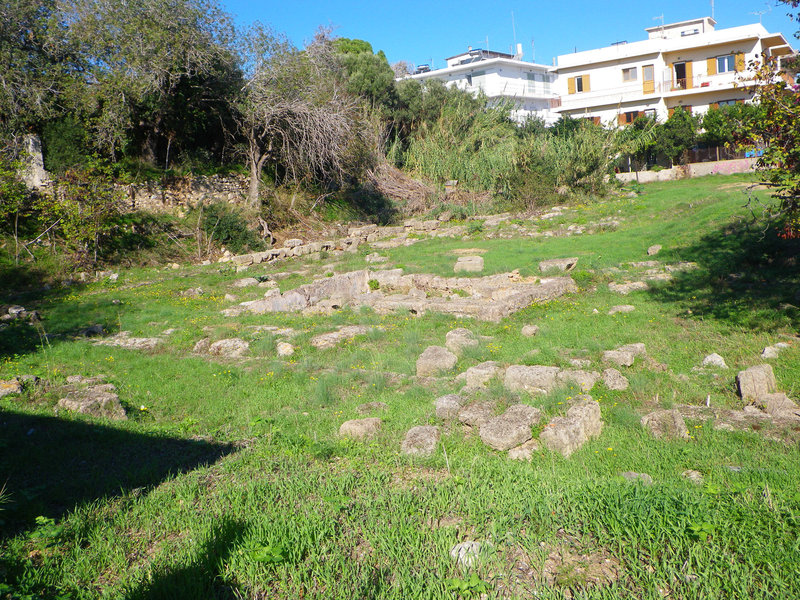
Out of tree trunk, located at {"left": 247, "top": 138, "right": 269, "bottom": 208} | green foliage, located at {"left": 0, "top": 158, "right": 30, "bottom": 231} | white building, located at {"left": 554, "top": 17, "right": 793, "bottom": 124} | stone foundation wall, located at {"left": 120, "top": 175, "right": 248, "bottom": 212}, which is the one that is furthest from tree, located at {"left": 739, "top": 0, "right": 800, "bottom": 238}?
white building, located at {"left": 554, "top": 17, "right": 793, "bottom": 124}

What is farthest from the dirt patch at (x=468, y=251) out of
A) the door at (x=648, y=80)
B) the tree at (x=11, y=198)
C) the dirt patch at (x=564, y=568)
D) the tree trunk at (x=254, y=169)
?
the door at (x=648, y=80)

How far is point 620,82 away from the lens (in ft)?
138

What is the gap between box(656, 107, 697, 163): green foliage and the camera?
3350cm

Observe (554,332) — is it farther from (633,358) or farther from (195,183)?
(195,183)

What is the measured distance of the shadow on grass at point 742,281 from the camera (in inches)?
375

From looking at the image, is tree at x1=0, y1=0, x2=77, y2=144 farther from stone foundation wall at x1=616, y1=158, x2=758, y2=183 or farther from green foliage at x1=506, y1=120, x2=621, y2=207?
stone foundation wall at x1=616, y1=158, x2=758, y2=183

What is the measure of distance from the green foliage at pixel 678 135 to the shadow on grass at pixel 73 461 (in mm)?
34162

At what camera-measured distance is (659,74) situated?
40.6 meters

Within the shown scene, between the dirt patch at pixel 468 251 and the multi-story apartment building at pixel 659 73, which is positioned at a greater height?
the multi-story apartment building at pixel 659 73

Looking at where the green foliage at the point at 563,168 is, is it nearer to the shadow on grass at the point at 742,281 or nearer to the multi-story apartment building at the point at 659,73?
the shadow on grass at the point at 742,281

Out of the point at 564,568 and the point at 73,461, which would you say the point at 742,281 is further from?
the point at 73,461

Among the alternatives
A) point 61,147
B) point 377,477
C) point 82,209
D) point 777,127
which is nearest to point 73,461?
point 377,477

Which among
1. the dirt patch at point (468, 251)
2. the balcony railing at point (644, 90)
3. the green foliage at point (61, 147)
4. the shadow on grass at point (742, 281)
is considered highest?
the balcony railing at point (644, 90)

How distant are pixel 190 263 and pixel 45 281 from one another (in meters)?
4.23
